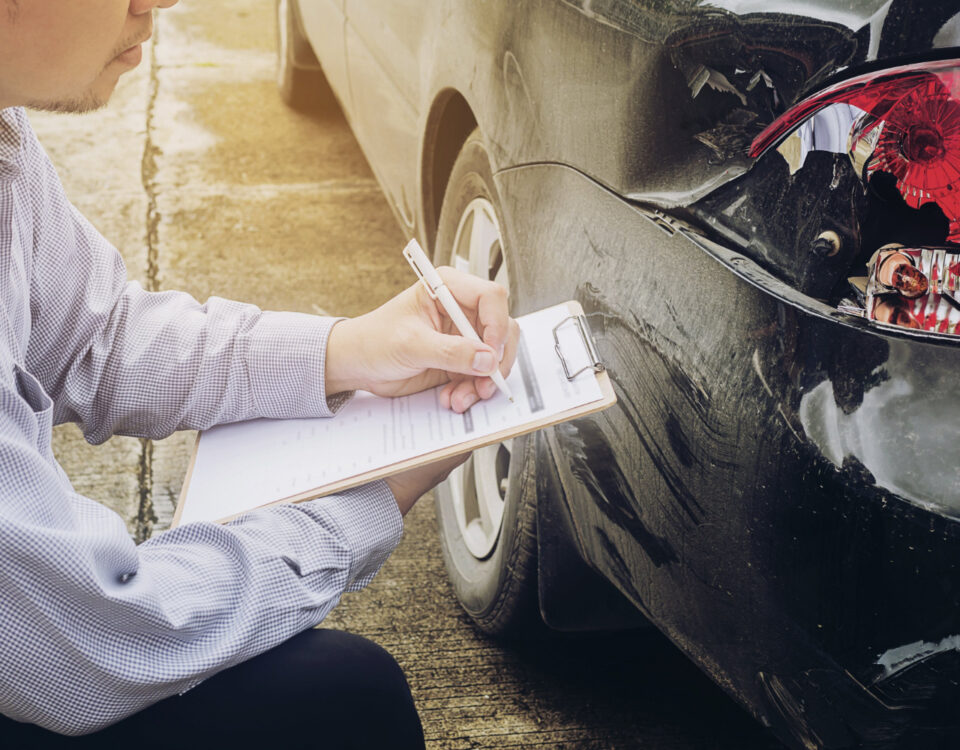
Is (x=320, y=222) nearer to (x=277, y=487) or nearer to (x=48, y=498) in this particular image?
(x=277, y=487)

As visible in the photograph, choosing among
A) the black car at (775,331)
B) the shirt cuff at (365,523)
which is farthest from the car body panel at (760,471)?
the shirt cuff at (365,523)

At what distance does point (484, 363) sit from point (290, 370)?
30 cm

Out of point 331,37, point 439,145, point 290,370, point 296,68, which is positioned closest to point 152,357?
point 290,370

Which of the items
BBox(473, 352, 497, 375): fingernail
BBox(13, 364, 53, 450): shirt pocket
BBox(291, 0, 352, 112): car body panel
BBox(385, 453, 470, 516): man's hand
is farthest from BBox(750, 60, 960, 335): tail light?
BBox(291, 0, 352, 112): car body panel

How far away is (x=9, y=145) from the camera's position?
3.74 feet

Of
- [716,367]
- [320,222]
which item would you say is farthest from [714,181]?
[320,222]

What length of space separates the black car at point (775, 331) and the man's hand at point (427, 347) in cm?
14

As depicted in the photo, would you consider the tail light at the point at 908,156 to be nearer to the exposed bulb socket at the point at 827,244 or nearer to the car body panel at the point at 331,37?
the exposed bulb socket at the point at 827,244

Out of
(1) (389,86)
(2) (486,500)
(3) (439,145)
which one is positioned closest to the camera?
(2) (486,500)

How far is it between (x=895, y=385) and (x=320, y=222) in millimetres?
3007

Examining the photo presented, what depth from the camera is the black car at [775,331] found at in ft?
2.99

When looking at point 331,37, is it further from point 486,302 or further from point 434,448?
point 434,448

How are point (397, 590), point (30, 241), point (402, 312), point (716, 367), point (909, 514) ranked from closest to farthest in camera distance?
point (909, 514)
point (716, 367)
point (30, 241)
point (402, 312)
point (397, 590)

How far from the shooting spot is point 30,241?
4.00ft
